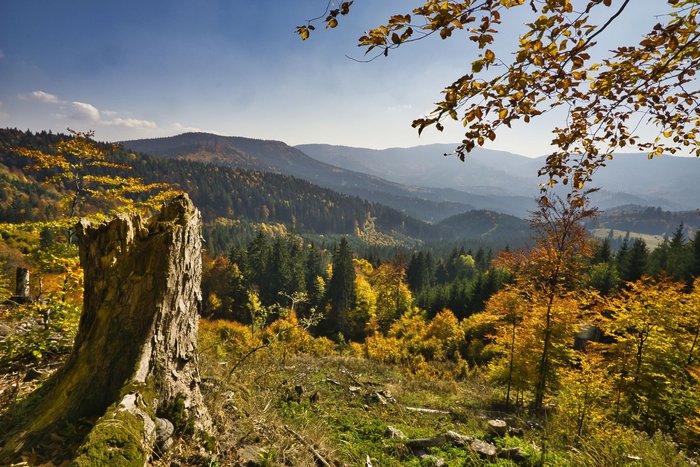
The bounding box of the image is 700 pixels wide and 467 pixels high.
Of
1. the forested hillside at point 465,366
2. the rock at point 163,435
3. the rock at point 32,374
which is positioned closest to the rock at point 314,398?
the forested hillside at point 465,366

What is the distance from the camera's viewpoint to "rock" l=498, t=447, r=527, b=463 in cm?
610

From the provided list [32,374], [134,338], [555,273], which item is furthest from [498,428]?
[32,374]

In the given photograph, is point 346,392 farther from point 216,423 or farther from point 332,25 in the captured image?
point 332,25

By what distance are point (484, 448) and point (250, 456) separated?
16.3 ft

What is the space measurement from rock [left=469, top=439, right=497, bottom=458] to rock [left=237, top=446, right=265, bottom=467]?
15.2 feet

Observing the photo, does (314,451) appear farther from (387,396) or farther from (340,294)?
(340,294)

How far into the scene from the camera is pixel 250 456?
3836 millimetres

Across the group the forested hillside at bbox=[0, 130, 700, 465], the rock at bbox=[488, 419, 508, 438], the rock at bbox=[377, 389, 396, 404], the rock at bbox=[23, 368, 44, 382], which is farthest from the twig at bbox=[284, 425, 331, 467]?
the rock at bbox=[377, 389, 396, 404]

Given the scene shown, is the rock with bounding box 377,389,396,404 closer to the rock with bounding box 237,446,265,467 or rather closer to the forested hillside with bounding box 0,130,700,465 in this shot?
the forested hillside with bounding box 0,130,700,465

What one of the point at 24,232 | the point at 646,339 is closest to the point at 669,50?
the point at 24,232

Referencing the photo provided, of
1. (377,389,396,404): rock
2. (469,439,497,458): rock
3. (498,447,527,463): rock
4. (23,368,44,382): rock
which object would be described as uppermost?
(23,368,44,382): rock

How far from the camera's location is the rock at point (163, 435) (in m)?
3.30

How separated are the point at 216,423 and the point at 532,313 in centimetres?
1469

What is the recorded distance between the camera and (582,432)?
27.9ft
